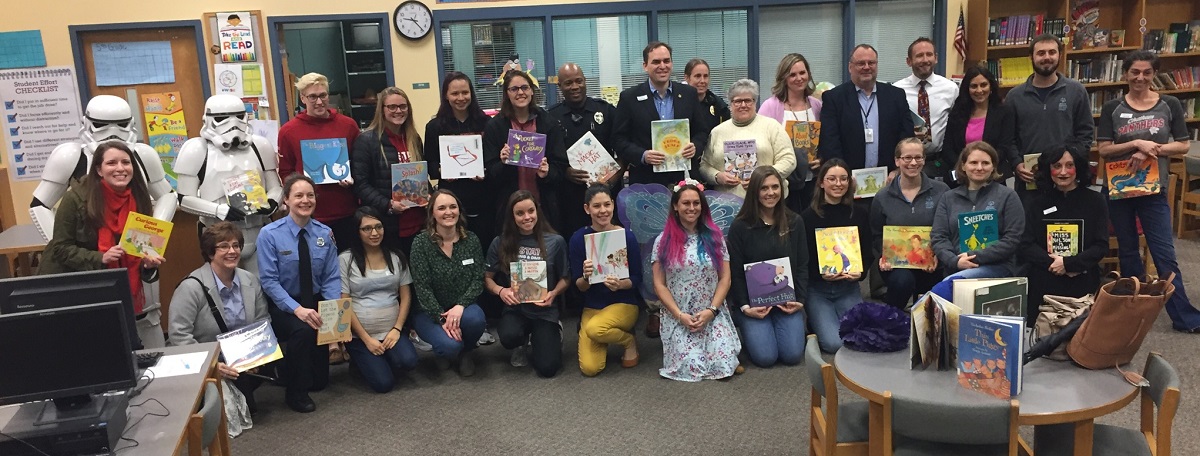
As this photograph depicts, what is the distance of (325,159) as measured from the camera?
14.6ft

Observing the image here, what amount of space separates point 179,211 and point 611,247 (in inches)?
94.1

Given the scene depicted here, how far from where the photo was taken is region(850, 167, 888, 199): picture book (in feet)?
15.7

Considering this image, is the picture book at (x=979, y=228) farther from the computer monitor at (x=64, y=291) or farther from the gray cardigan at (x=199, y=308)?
the computer monitor at (x=64, y=291)

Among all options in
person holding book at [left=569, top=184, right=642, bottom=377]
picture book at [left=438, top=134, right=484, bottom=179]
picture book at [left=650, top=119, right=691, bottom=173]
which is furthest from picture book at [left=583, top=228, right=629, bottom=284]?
picture book at [left=438, top=134, right=484, bottom=179]

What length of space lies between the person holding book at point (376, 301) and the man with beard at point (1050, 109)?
11.5ft

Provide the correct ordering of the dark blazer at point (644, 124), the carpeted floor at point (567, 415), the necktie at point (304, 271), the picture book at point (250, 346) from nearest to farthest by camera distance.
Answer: the carpeted floor at point (567, 415)
the picture book at point (250, 346)
the necktie at point (304, 271)
the dark blazer at point (644, 124)

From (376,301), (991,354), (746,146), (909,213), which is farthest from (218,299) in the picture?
(909,213)

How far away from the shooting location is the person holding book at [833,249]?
4.43 meters

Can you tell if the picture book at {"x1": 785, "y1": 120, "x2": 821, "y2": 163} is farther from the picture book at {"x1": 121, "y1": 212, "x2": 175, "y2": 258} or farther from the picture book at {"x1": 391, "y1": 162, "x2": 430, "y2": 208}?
the picture book at {"x1": 121, "y1": 212, "x2": 175, "y2": 258}

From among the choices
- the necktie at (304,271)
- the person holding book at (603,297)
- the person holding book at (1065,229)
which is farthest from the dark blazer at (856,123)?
the necktie at (304,271)

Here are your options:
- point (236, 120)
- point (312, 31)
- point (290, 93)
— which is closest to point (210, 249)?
point (236, 120)

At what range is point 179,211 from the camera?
4512 millimetres

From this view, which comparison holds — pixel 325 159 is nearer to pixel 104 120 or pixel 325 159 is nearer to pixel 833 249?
pixel 104 120

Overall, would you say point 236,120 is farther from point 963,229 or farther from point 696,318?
point 963,229
